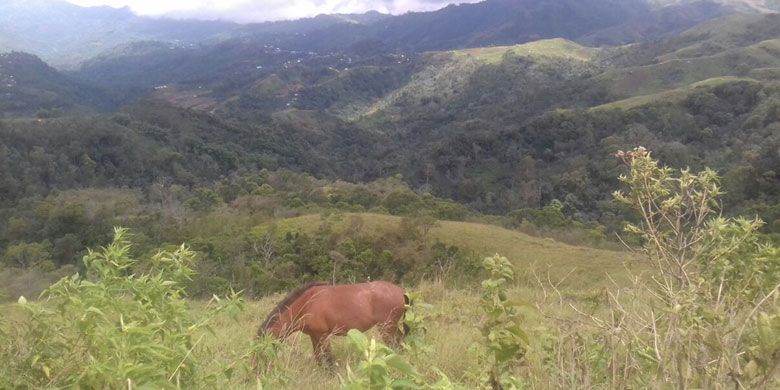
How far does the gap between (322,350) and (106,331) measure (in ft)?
8.57

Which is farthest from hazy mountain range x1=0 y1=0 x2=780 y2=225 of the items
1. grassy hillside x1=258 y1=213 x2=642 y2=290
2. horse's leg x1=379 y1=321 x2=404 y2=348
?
horse's leg x1=379 y1=321 x2=404 y2=348

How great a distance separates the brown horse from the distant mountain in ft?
316

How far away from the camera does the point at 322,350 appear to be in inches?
164

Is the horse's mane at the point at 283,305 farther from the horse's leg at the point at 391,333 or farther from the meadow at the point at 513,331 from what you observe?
the meadow at the point at 513,331

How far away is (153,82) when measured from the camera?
188125 millimetres

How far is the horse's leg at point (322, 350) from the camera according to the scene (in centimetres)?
407

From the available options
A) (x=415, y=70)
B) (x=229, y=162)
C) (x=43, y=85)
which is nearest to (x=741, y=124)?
(x=229, y=162)

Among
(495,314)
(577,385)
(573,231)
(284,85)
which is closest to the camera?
(577,385)

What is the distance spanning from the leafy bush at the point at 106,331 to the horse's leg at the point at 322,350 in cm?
198

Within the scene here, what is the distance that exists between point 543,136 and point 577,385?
2436 inches

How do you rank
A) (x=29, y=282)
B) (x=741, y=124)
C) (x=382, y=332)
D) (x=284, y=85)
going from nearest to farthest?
(x=382, y=332)
(x=29, y=282)
(x=741, y=124)
(x=284, y=85)

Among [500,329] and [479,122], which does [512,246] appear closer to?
[500,329]

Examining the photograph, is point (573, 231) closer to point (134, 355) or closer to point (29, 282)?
point (29, 282)

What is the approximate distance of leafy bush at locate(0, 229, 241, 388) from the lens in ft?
5.47
